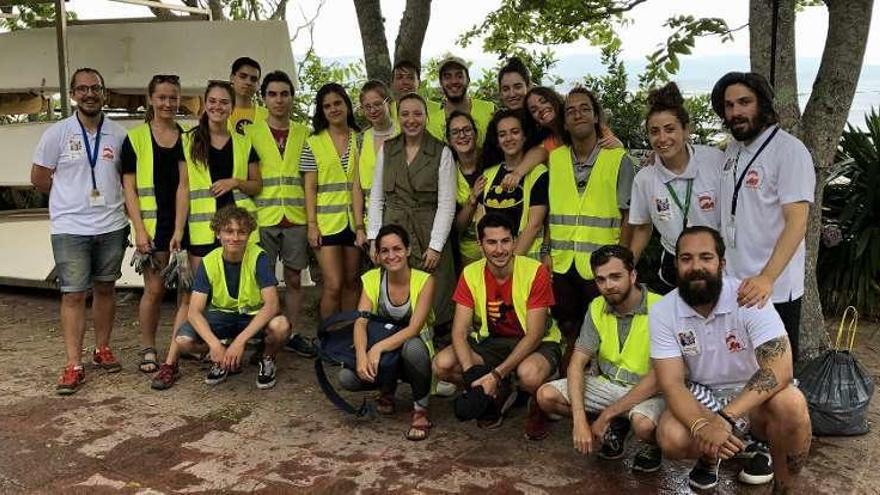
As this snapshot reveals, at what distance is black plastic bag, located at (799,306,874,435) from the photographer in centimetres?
415

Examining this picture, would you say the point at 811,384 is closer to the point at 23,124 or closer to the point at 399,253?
the point at 399,253

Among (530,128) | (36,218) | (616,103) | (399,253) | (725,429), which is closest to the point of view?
(725,429)

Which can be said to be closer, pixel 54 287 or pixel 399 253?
pixel 399 253

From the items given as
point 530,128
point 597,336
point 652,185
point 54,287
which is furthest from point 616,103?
point 54,287

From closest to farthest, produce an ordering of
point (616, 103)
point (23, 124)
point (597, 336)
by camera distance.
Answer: point (597, 336), point (616, 103), point (23, 124)

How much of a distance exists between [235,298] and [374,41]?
111 inches

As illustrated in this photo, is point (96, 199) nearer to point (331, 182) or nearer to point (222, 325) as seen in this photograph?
point (222, 325)

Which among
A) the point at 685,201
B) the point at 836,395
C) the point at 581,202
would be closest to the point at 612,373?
the point at 685,201

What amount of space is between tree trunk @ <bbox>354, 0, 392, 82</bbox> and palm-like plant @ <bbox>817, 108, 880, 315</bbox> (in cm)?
377

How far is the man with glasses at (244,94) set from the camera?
5.80 metres

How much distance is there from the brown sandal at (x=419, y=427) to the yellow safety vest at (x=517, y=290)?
1.66 feet

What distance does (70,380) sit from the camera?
Answer: 523cm

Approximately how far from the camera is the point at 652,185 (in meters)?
4.11

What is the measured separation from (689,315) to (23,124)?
7.33 m
